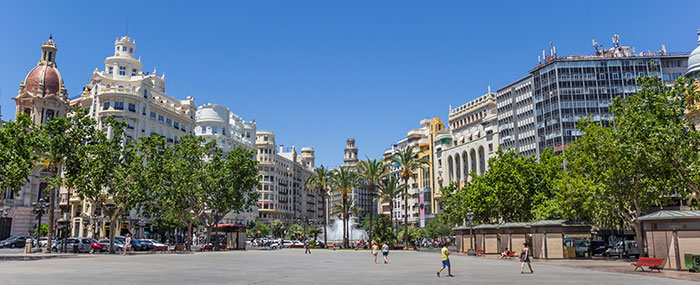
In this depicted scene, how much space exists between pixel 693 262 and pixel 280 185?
414 feet

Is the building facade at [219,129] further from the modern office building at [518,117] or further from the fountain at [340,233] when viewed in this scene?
the modern office building at [518,117]

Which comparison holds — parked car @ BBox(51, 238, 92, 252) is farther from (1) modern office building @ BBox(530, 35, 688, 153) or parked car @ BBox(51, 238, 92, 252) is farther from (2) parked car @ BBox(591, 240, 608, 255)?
(1) modern office building @ BBox(530, 35, 688, 153)

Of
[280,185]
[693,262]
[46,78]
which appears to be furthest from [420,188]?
[693,262]

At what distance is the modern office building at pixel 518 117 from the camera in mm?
102188

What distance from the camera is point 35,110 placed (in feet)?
245

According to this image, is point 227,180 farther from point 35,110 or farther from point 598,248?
point 598,248

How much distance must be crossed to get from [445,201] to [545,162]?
22.8m

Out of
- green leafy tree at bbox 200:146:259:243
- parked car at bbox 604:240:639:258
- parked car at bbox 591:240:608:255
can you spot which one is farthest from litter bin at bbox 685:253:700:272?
green leafy tree at bbox 200:146:259:243

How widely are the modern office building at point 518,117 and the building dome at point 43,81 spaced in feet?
257

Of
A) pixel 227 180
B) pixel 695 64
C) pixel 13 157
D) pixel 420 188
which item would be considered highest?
pixel 695 64

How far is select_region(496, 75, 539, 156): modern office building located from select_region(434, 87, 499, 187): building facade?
10.6 ft

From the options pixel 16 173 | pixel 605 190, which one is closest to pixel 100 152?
pixel 16 173

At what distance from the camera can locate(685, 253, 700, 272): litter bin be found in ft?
80.4

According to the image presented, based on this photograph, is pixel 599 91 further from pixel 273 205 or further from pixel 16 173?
pixel 16 173
